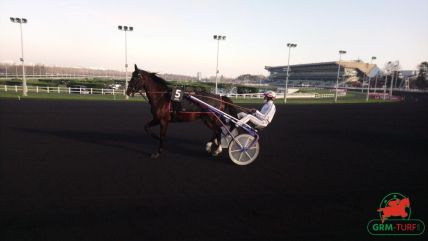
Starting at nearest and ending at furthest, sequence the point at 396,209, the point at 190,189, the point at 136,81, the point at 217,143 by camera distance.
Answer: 1. the point at 396,209
2. the point at 190,189
3. the point at 136,81
4. the point at 217,143

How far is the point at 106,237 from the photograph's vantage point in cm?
314

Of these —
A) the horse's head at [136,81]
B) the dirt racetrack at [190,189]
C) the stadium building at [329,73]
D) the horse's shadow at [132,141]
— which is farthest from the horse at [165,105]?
the stadium building at [329,73]

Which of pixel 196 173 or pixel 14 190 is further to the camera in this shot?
pixel 196 173

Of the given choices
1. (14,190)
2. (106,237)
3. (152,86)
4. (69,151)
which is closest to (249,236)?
(106,237)

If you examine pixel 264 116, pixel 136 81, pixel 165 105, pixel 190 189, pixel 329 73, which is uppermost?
pixel 329 73

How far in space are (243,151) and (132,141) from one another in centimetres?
386

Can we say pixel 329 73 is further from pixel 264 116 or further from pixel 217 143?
pixel 264 116

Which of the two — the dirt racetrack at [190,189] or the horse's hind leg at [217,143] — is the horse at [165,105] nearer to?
the horse's hind leg at [217,143]

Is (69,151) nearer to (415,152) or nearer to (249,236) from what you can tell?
(249,236)

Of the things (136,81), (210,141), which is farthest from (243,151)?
(136,81)

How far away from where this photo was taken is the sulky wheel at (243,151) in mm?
6192

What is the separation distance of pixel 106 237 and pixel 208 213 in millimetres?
1356

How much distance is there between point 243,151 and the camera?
6.27 metres

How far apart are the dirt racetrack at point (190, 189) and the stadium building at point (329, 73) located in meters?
99.6
